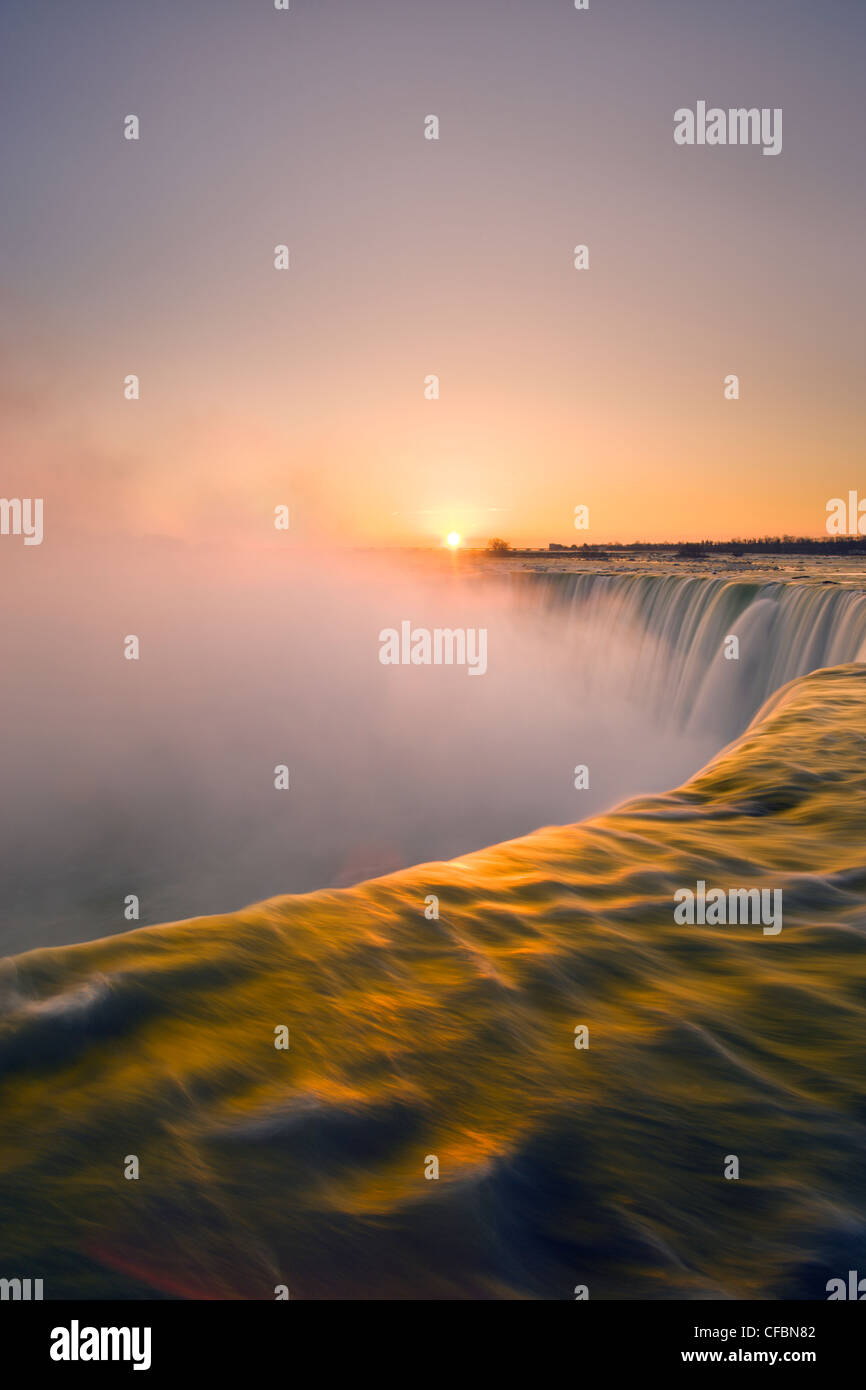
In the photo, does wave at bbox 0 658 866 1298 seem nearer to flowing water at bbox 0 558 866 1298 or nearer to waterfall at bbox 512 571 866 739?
flowing water at bbox 0 558 866 1298

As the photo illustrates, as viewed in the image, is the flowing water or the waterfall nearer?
the flowing water

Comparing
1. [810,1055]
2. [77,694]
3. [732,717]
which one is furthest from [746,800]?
[77,694]

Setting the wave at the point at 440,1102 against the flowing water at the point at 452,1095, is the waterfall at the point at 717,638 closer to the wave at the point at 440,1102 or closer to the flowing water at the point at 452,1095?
the flowing water at the point at 452,1095

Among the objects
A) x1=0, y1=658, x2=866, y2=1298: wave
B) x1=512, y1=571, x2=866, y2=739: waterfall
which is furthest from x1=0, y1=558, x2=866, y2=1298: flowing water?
x1=512, y1=571, x2=866, y2=739: waterfall

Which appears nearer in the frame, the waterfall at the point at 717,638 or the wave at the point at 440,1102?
the wave at the point at 440,1102

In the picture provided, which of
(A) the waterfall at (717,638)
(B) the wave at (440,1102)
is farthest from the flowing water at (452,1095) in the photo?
(A) the waterfall at (717,638)

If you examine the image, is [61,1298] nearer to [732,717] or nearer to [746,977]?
[746,977]
